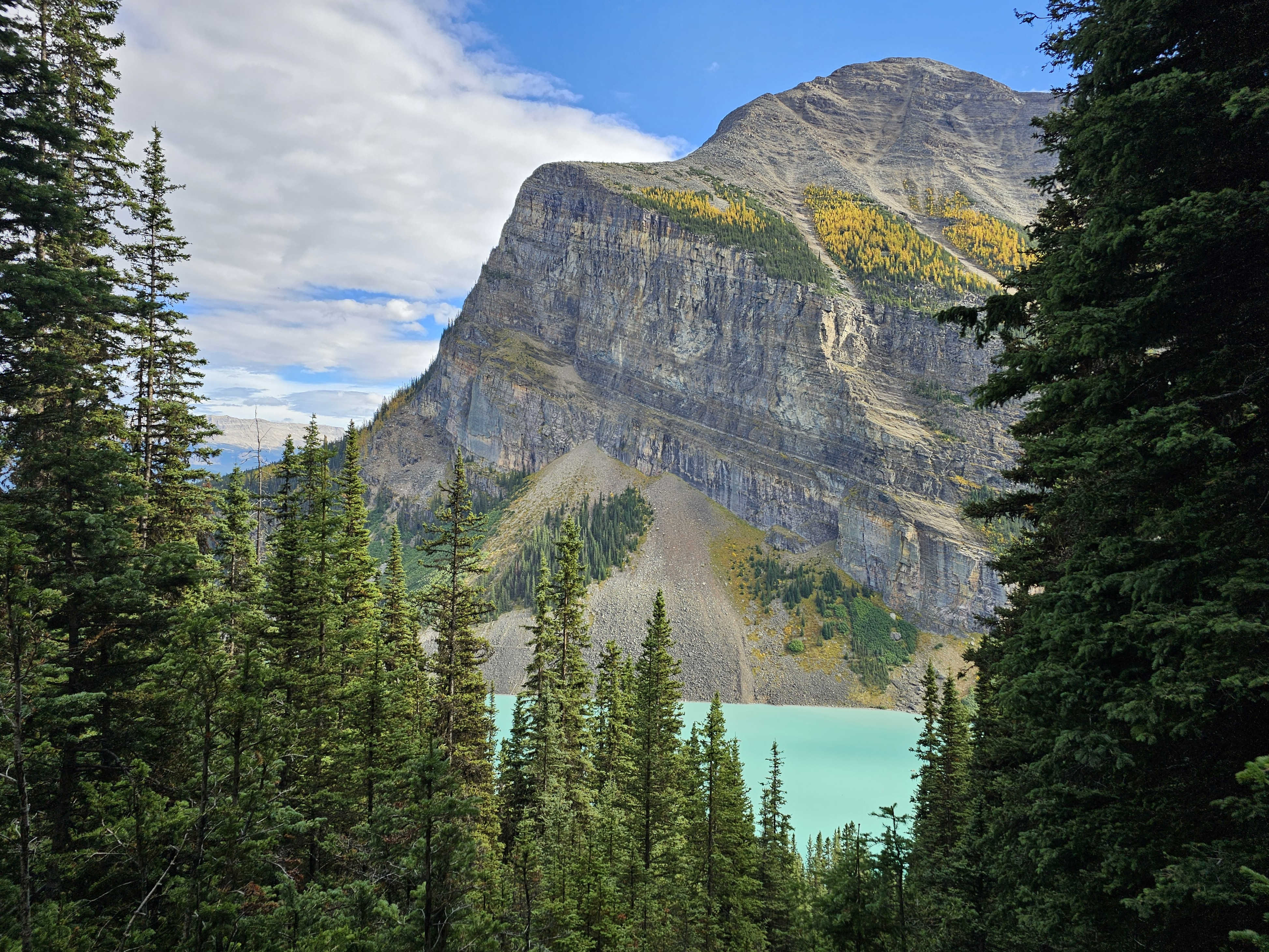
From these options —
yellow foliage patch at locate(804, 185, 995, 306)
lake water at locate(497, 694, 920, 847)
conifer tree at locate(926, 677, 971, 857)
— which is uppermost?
yellow foliage patch at locate(804, 185, 995, 306)

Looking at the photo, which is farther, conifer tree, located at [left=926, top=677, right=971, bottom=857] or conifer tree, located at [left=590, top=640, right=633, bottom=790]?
conifer tree, located at [left=590, top=640, right=633, bottom=790]

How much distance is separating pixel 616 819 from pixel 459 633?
8.46 meters

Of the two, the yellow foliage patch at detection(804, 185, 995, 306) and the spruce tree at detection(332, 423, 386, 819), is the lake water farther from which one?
the yellow foliage patch at detection(804, 185, 995, 306)

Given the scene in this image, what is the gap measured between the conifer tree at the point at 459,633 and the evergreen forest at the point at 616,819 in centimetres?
334

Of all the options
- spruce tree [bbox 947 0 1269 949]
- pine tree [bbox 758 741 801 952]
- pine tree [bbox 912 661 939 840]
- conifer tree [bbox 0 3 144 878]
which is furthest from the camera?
pine tree [bbox 758 741 801 952]

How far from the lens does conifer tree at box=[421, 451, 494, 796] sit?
1989 cm

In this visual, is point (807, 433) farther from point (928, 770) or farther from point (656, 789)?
point (656, 789)

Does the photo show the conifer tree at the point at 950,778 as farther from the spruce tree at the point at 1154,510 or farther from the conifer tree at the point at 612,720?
the conifer tree at the point at 612,720

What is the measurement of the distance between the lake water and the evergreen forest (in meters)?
23.6

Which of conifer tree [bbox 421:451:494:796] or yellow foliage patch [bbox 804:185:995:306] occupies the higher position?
yellow foliage patch [bbox 804:185:995:306]

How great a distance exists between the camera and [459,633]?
884 inches

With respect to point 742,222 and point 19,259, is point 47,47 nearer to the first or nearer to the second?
point 19,259

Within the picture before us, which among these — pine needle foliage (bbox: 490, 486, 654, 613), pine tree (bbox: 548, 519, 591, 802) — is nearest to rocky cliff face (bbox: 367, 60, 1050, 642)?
pine needle foliage (bbox: 490, 486, 654, 613)

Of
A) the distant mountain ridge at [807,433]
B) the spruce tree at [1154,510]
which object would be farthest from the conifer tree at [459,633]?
the distant mountain ridge at [807,433]
